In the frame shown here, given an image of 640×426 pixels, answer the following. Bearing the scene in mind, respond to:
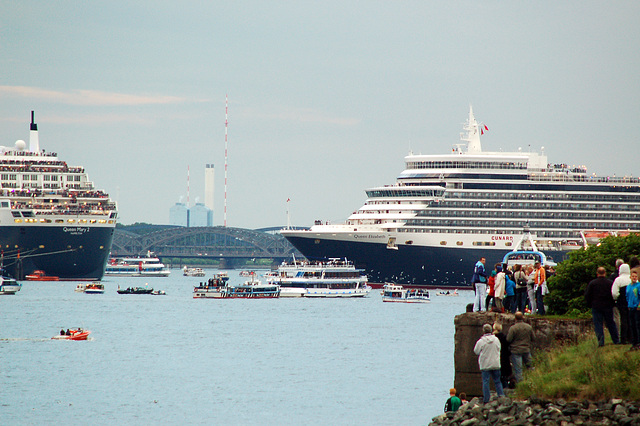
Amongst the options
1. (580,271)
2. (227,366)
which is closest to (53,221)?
(227,366)

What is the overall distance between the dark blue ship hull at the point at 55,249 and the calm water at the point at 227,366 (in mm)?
38223

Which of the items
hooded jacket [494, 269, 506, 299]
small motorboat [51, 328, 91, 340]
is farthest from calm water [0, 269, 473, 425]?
hooded jacket [494, 269, 506, 299]

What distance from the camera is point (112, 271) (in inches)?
7810

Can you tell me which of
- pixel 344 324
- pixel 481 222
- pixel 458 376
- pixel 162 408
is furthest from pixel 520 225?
pixel 458 376

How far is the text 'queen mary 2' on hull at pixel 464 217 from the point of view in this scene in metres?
113

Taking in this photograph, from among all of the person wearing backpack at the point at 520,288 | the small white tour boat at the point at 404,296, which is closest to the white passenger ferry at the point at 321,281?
the small white tour boat at the point at 404,296

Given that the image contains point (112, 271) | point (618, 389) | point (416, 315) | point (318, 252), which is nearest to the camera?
point (618, 389)

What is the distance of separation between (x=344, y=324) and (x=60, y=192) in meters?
72.0

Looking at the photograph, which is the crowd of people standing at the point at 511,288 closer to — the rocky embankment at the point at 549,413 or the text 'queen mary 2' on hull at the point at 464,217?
the rocky embankment at the point at 549,413

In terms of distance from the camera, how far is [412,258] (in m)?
113

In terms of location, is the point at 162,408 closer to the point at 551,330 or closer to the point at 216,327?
the point at 551,330

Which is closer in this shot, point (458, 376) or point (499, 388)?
point (499, 388)

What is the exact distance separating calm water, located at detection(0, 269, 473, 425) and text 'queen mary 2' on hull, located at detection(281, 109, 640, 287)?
24090 mm

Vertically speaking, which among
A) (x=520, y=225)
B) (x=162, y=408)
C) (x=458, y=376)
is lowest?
(x=162, y=408)
